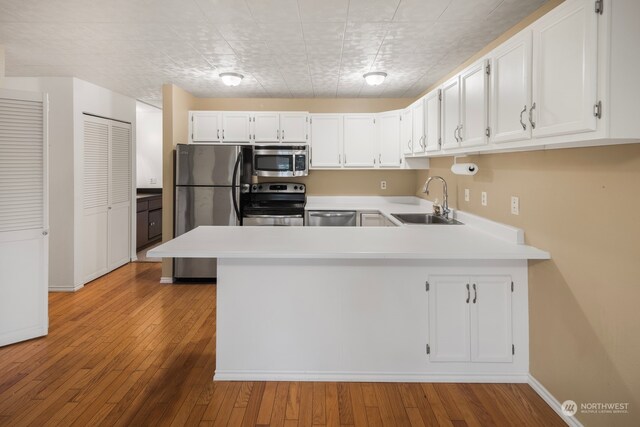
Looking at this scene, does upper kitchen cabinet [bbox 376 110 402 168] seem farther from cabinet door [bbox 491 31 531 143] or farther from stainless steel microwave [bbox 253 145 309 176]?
cabinet door [bbox 491 31 531 143]

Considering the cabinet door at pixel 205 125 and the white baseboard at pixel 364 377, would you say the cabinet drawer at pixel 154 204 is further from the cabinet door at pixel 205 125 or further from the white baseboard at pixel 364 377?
the white baseboard at pixel 364 377

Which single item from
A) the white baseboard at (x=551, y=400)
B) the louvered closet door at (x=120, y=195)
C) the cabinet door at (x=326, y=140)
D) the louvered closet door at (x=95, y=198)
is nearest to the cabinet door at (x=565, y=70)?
the white baseboard at (x=551, y=400)

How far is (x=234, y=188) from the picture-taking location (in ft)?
16.6

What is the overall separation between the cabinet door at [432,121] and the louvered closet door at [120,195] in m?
3.97

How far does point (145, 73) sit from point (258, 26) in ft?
6.65

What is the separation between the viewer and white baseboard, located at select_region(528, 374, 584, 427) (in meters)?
Result: 2.14

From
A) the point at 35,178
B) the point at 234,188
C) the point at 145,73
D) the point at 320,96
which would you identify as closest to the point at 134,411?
the point at 35,178

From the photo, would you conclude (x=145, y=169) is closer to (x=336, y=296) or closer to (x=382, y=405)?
(x=336, y=296)

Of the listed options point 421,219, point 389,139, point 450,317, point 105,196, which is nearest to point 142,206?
point 105,196

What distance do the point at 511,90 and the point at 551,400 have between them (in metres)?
1.73

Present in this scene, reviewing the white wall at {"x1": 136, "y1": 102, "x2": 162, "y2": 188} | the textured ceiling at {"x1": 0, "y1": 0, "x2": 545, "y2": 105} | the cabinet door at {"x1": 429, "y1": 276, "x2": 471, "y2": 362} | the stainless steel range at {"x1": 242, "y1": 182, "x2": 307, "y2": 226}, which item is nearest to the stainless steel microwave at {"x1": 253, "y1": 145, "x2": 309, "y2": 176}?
the stainless steel range at {"x1": 242, "y1": 182, "x2": 307, "y2": 226}

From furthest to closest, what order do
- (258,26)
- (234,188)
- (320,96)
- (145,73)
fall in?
(320,96) < (234,188) < (145,73) < (258,26)

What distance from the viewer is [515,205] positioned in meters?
2.76

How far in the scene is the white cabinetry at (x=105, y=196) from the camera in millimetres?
4961
